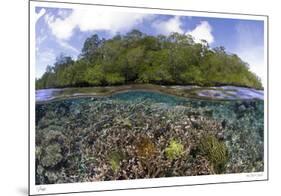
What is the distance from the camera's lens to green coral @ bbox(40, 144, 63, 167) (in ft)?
6.59

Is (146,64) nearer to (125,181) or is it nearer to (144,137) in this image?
(144,137)

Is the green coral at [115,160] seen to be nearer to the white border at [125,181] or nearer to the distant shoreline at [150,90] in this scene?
the white border at [125,181]

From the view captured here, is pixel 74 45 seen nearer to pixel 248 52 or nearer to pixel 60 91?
pixel 60 91

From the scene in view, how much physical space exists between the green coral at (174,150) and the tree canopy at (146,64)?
31 centimetres

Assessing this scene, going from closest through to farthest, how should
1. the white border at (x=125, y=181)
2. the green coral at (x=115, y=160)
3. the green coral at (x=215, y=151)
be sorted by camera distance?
the white border at (x=125, y=181) → the green coral at (x=115, y=160) → the green coral at (x=215, y=151)

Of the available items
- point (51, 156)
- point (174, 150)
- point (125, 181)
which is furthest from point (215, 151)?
point (51, 156)

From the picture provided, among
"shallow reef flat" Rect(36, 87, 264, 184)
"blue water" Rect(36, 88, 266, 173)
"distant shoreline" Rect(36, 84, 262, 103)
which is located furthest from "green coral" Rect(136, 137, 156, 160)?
"distant shoreline" Rect(36, 84, 262, 103)

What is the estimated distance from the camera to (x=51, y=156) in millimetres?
2021

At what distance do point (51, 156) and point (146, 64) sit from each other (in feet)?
2.11

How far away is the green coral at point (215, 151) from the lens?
7.34 feet
